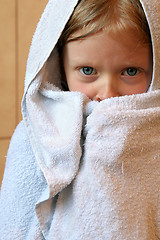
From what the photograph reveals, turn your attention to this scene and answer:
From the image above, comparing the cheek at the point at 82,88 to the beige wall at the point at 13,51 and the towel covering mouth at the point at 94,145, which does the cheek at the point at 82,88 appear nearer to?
the towel covering mouth at the point at 94,145

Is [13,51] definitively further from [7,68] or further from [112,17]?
[112,17]

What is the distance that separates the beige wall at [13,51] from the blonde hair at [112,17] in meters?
0.55

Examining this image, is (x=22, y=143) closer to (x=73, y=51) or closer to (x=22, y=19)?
(x=73, y=51)

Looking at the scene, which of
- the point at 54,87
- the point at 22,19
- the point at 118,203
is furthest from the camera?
the point at 22,19

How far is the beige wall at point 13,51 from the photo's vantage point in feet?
3.82

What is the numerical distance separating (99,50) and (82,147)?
0.54 feet

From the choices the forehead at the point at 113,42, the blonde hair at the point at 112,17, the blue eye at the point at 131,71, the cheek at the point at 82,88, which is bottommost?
the cheek at the point at 82,88

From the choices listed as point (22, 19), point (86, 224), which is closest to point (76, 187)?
point (86, 224)

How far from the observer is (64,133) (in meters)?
0.70

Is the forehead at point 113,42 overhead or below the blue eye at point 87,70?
overhead

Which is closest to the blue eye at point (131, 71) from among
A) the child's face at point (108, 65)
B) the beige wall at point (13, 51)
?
the child's face at point (108, 65)

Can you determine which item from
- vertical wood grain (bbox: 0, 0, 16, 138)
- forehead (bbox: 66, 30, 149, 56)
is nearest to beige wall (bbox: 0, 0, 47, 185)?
vertical wood grain (bbox: 0, 0, 16, 138)

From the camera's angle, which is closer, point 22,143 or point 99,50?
point 99,50

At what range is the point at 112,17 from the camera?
646 millimetres
